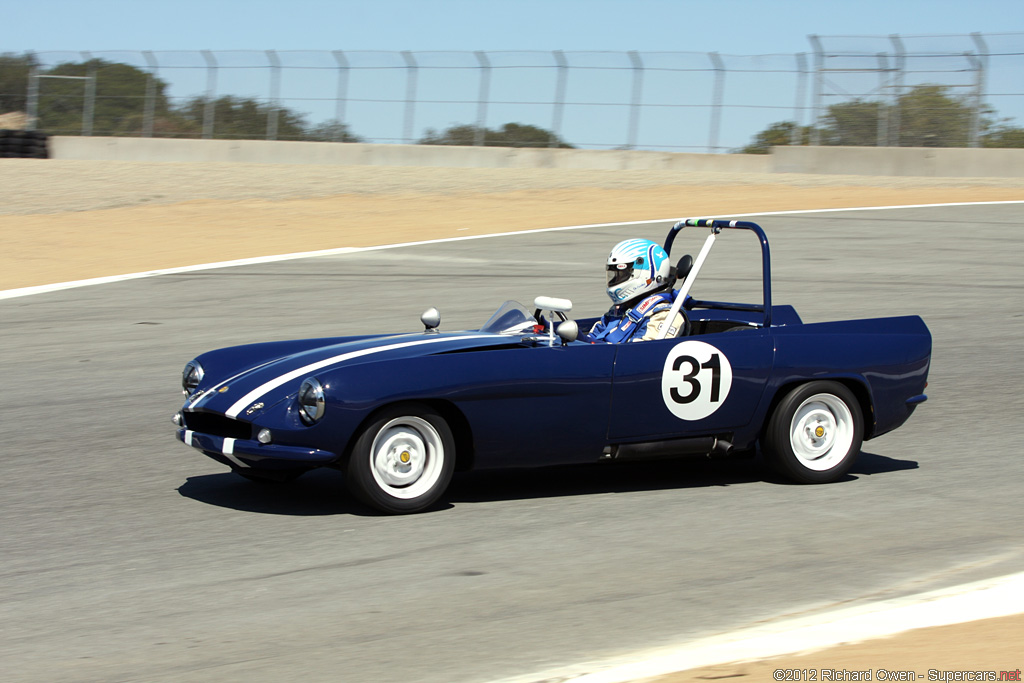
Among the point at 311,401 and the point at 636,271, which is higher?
the point at 636,271

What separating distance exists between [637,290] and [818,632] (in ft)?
9.33

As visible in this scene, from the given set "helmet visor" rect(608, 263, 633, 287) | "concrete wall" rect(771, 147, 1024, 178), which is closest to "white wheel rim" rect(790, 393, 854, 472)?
"helmet visor" rect(608, 263, 633, 287)

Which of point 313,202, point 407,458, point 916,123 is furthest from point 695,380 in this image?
point 916,123

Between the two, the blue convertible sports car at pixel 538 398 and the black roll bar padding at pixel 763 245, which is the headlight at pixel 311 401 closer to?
the blue convertible sports car at pixel 538 398

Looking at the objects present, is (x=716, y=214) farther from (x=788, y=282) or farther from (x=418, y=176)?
(x=418, y=176)

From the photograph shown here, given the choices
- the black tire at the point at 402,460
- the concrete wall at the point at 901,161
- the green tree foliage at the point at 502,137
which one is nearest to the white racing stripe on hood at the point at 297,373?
the black tire at the point at 402,460

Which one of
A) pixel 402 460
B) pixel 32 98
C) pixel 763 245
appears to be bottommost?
pixel 402 460

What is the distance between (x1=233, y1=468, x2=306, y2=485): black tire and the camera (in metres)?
6.12

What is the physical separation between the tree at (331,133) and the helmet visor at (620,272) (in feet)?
91.9

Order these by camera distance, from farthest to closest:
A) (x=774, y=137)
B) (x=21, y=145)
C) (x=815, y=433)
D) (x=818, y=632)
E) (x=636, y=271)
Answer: (x=21, y=145) < (x=774, y=137) < (x=636, y=271) < (x=815, y=433) < (x=818, y=632)

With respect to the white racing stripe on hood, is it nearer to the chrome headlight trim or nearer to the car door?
the chrome headlight trim

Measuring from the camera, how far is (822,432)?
6.48 meters

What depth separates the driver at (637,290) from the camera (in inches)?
260

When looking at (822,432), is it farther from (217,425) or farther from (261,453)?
(217,425)
